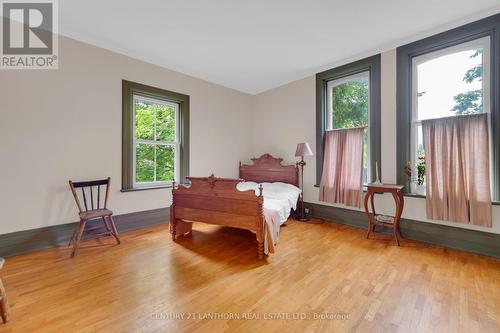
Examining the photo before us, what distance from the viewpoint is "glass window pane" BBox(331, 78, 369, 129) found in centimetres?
355

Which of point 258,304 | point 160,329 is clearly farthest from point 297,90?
point 160,329

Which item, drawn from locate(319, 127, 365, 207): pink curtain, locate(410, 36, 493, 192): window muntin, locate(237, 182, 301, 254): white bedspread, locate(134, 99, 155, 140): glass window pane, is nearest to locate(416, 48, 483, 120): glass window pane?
locate(410, 36, 493, 192): window muntin

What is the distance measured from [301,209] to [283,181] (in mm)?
646

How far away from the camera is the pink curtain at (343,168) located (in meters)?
3.42

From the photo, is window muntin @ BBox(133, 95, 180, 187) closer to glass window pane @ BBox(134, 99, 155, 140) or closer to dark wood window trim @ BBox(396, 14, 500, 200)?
glass window pane @ BBox(134, 99, 155, 140)

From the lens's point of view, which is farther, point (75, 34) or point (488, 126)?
point (75, 34)

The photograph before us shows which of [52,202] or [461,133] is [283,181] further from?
[52,202]

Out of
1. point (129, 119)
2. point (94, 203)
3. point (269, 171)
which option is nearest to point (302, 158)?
point (269, 171)

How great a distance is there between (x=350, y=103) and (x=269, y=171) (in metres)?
1.94

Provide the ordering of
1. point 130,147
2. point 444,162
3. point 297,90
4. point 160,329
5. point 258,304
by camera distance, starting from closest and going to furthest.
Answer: point 160,329
point 258,304
point 444,162
point 130,147
point 297,90

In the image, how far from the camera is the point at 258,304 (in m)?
1.66

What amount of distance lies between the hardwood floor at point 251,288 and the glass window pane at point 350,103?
77.5 inches

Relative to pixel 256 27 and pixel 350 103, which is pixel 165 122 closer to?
pixel 256 27

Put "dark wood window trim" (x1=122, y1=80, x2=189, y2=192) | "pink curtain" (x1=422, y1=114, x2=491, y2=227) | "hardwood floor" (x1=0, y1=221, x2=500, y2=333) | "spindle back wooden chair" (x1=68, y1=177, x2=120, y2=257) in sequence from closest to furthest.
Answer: "hardwood floor" (x1=0, y1=221, x2=500, y2=333) < "pink curtain" (x1=422, y1=114, x2=491, y2=227) < "spindle back wooden chair" (x1=68, y1=177, x2=120, y2=257) < "dark wood window trim" (x1=122, y1=80, x2=189, y2=192)
